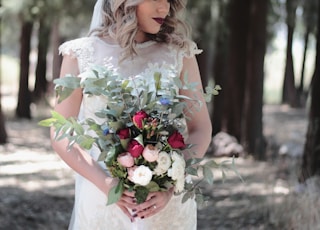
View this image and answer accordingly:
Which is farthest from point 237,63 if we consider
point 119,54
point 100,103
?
point 100,103

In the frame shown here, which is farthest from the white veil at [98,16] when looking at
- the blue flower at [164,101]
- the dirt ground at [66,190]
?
the dirt ground at [66,190]

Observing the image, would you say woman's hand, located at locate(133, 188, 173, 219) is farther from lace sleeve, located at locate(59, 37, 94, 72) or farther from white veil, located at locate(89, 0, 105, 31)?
white veil, located at locate(89, 0, 105, 31)

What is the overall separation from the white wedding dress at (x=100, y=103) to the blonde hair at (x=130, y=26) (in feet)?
0.13

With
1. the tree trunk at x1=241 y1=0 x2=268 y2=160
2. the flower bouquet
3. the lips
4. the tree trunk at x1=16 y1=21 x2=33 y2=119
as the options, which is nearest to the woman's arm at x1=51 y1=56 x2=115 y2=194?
the flower bouquet

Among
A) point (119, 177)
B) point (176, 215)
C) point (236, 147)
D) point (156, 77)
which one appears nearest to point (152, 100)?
point (156, 77)

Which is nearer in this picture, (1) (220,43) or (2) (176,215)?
(2) (176,215)

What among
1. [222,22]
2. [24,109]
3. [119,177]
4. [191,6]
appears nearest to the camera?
[119,177]

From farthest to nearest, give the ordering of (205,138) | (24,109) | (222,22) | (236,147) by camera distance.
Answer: (24,109) → (222,22) → (236,147) → (205,138)

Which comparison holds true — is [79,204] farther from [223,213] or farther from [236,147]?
[236,147]

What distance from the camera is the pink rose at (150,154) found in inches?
78.6

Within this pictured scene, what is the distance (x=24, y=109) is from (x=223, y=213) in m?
10.3

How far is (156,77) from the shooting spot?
211cm

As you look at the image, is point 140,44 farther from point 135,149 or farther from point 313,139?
point 313,139

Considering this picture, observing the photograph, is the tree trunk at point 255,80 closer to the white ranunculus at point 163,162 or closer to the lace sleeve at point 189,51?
the lace sleeve at point 189,51
